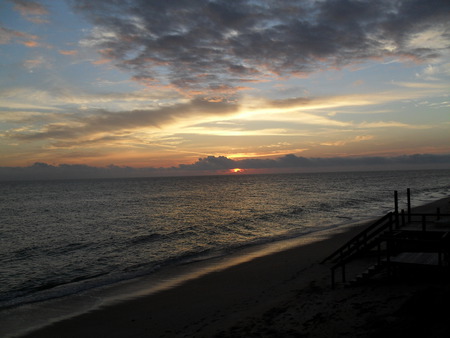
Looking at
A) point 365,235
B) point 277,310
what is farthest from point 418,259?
point 277,310

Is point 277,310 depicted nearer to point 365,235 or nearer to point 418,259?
point 418,259

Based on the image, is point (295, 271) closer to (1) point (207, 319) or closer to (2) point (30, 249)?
(1) point (207, 319)

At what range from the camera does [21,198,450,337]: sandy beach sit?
8234 mm

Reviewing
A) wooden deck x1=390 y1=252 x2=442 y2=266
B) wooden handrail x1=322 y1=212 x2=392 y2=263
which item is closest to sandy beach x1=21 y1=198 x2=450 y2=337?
wooden deck x1=390 y1=252 x2=442 y2=266

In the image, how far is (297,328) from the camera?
9.12 meters

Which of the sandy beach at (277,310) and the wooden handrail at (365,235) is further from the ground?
the wooden handrail at (365,235)

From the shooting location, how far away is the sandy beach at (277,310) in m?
8.23

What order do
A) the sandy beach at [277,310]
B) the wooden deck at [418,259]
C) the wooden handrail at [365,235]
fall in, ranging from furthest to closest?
the wooden handrail at [365,235], the wooden deck at [418,259], the sandy beach at [277,310]

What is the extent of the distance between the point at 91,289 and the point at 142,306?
14.6ft

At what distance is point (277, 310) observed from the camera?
1094 cm

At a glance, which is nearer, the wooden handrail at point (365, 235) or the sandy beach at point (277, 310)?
the sandy beach at point (277, 310)

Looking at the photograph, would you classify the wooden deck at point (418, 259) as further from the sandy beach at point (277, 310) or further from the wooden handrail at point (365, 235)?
the wooden handrail at point (365, 235)

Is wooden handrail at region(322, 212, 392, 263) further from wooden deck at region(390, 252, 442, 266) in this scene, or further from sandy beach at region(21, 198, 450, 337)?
wooden deck at region(390, 252, 442, 266)

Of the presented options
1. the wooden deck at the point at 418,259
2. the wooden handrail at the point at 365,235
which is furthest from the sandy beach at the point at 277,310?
the wooden handrail at the point at 365,235
